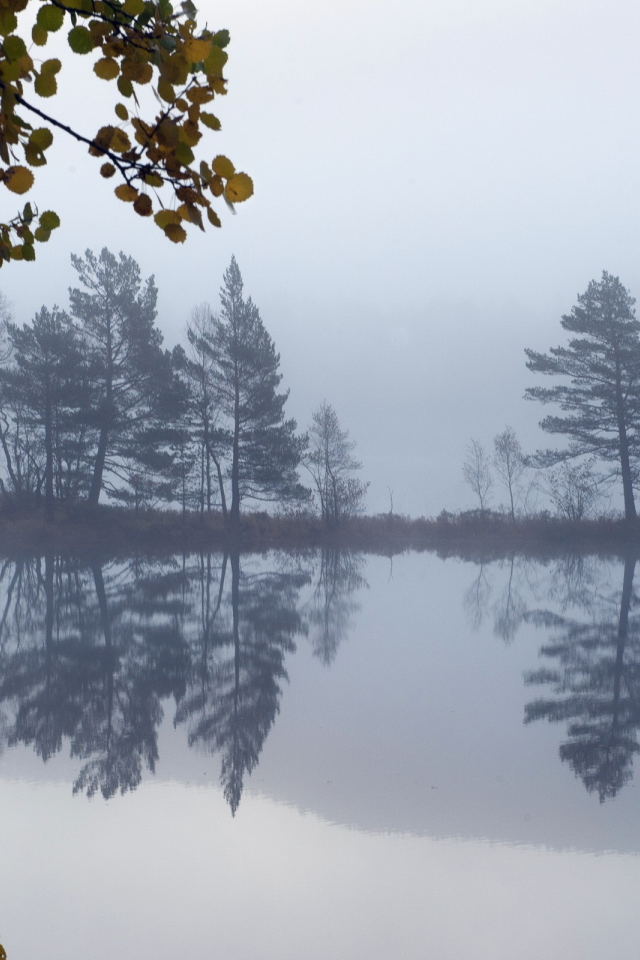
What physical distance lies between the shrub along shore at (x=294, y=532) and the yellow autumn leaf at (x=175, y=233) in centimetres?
2248

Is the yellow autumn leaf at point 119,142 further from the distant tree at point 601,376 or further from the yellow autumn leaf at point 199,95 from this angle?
the distant tree at point 601,376

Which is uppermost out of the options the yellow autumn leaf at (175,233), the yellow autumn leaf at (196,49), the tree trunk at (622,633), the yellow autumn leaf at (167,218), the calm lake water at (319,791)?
the yellow autumn leaf at (196,49)

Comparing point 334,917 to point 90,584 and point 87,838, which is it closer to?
point 87,838

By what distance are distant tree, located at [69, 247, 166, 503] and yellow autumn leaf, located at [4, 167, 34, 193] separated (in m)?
26.6

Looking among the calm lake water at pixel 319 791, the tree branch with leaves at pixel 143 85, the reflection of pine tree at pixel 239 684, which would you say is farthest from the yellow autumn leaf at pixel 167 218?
the reflection of pine tree at pixel 239 684

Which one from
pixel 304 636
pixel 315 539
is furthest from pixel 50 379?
pixel 304 636

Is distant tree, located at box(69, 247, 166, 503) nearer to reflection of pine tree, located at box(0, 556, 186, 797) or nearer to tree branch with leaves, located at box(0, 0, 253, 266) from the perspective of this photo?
reflection of pine tree, located at box(0, 556, 186, 797)

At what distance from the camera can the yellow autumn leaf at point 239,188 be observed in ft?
4.73

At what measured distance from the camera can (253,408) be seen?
95.1ft

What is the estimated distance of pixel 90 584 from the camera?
14.4 meters

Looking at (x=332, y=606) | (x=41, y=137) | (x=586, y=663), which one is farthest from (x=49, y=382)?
(x=41, y=137)

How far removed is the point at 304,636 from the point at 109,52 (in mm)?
8134

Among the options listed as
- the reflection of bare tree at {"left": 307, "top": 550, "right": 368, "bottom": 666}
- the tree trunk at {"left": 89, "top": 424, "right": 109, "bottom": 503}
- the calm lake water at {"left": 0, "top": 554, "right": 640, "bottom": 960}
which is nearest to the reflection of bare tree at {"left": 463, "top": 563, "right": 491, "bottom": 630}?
the calm lake water at {"left": 0, "top": 554, "right": 640, "bottom": 960}

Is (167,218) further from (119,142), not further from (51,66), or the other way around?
(51,66)
